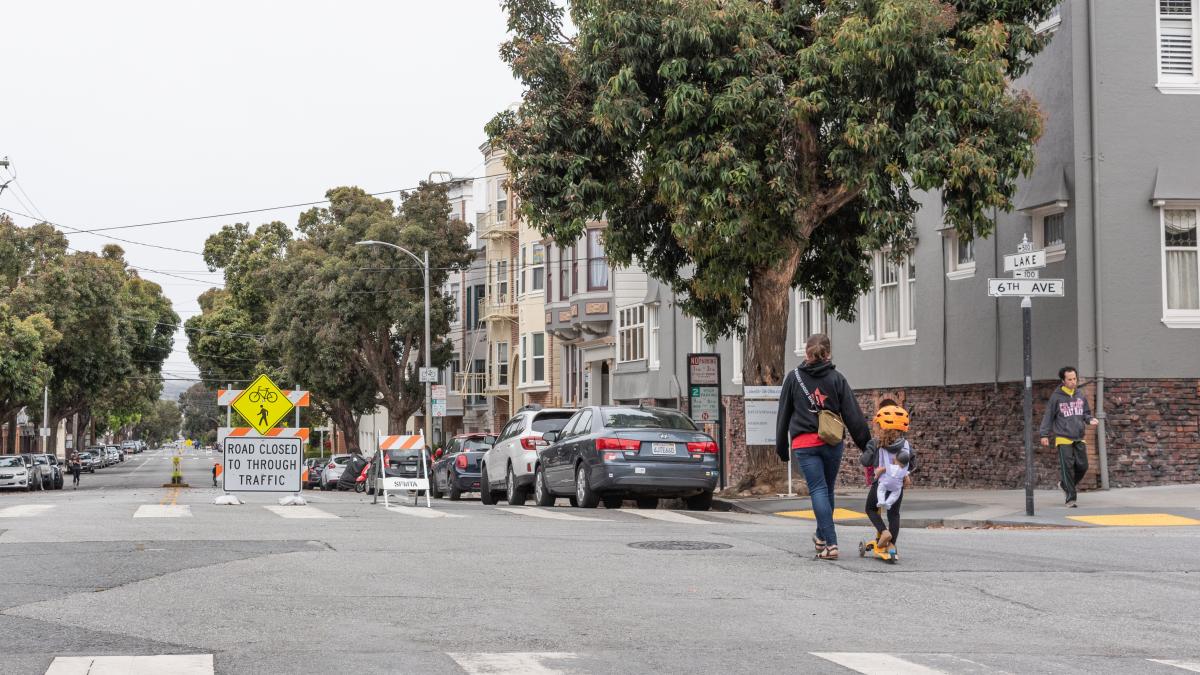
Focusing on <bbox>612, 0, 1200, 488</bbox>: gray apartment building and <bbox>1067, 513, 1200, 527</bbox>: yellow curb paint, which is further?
<bbox>612, 0, 1200, 488</bbox>: gray apartment building

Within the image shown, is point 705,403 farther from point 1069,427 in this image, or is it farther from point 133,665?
point 133,665

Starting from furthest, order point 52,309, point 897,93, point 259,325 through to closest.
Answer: point 259,325 → point 52,309 → point 897,93

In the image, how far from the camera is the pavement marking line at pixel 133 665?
660cm

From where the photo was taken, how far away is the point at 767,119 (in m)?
19.6

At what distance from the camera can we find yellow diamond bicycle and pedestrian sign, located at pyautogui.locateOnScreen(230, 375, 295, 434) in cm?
2153

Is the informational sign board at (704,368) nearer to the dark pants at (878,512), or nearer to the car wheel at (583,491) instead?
the car wheel at (583,491)

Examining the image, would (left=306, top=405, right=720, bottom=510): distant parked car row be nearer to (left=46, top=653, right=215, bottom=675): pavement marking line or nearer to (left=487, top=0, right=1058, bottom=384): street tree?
(left=487, top=0, right=1058, bottom=384): street tree

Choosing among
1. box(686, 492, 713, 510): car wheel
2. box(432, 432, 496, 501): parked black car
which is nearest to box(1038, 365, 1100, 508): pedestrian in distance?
box(686, 492, 713, 510): car wheel

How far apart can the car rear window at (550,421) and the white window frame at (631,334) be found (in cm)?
1970

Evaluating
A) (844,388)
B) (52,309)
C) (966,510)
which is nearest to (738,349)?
(966,510)

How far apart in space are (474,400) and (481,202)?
9082 millimetres

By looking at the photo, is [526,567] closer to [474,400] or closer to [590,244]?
[590,244]

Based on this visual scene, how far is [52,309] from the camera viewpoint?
5128cm

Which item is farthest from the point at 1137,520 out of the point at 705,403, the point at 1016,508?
the point at 705,403
